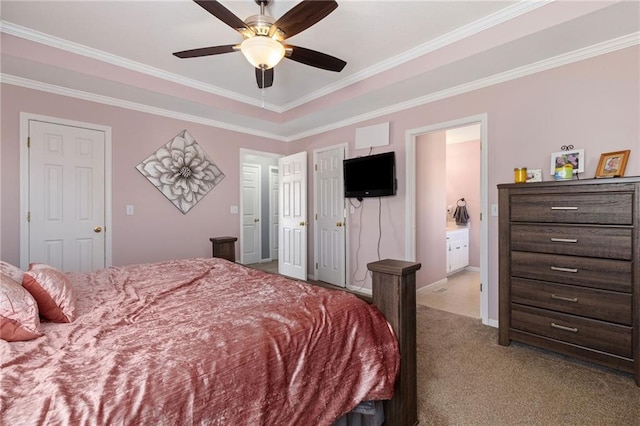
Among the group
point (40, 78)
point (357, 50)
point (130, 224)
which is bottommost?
point (130, 224)

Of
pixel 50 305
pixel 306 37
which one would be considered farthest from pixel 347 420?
pixel 306 37

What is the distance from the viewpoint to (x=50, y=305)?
4.42ft

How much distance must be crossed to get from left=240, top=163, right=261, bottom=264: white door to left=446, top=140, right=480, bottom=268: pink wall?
3.93m

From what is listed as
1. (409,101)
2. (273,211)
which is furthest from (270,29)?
(273,211)

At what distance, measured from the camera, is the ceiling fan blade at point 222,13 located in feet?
5.45

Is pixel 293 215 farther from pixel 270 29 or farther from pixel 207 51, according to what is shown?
pixel 270 29

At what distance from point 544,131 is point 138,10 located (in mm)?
3439

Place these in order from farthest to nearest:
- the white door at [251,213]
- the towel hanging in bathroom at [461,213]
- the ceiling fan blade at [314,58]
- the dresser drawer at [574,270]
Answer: the white door at [251,213] → the towel hanging in bathroom at [461,213] → the ceiling fan blade at [314,58] → the dresser drawer at [574,270]

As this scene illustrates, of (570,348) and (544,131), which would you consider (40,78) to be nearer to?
(544,131)

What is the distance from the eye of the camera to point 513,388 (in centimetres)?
200

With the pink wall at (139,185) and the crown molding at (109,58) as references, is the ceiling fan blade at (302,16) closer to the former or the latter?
the crown molding at (109,58)

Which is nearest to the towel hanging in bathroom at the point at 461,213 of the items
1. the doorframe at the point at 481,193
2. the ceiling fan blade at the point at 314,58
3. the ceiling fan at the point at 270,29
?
the doorframe at the point at 481,193

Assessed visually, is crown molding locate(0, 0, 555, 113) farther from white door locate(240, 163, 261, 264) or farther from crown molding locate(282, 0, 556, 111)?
white door locate(240, 163, 261, 264)

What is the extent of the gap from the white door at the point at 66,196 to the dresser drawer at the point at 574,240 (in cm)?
418
